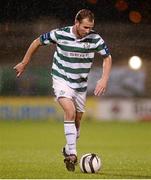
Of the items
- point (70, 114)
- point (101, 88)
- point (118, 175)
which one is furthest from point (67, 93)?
point (118, 175)

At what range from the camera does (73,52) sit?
9.75 meters

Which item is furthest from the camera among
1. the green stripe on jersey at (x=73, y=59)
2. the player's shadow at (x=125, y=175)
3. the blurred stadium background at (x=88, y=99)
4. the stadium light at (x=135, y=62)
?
the stadium light at (x=135, y=62)

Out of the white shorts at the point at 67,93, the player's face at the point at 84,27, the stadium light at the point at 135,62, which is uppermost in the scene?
the player's face at the point at 84,27

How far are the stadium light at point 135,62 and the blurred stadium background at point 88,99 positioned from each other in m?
0.03

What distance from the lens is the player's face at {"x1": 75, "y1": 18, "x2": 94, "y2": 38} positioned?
9.45m

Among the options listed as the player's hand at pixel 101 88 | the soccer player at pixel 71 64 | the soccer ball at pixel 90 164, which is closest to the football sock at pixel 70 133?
the soccer player at pixel 71 64

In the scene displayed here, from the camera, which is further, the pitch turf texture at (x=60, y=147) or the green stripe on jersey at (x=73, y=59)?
the green stripe on jersey at (x=73, y=59)

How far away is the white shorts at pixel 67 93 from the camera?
382 inches

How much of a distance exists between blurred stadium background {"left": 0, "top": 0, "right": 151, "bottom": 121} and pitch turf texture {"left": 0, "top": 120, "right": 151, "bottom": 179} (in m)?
0.54

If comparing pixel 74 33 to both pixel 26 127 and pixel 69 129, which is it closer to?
pixel 69 129

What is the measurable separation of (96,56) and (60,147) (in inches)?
141

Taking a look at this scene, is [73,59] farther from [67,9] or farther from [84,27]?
[67,9]

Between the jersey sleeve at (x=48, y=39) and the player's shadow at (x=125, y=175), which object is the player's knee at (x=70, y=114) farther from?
the jersey sleeve at (x=48, y=39)

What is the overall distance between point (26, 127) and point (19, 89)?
1317mm
